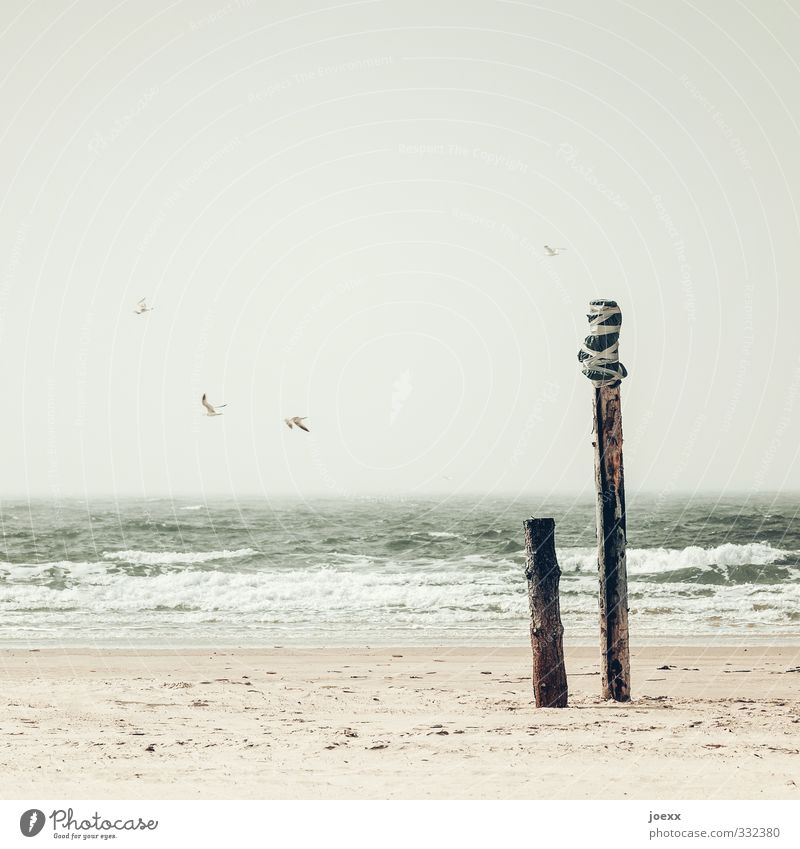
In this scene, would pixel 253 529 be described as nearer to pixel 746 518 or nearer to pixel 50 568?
pixel 50 568

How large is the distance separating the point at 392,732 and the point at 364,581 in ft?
43.3

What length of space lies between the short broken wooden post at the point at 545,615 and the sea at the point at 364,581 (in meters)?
5.54

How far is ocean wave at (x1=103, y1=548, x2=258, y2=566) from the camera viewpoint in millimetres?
27766

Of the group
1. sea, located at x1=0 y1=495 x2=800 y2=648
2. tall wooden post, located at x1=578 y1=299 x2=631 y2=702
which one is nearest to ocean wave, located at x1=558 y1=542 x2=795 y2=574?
sea, located at x1=0 y1=495 x2=800 y2=648

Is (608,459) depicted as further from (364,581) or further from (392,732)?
(364,581)

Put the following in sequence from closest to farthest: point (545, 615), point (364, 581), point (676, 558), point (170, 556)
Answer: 1. point (545, 615)
2. point (364, 581)
3. point (676, 558)
4. point (170, 556)

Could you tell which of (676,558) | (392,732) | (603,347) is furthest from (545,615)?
(676,558)

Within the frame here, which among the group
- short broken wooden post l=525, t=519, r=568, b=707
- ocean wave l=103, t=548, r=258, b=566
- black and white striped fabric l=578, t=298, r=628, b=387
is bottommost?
ocean wave l=103, t=548, r=258, b=566

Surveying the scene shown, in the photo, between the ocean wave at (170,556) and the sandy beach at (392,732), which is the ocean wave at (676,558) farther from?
the sandy beach at (392,732)

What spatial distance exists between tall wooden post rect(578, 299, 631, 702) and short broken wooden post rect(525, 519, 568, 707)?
41 cm

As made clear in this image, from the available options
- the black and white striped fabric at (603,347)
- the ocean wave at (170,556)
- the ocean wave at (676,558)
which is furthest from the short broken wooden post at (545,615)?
the ocean wave at (170,556)

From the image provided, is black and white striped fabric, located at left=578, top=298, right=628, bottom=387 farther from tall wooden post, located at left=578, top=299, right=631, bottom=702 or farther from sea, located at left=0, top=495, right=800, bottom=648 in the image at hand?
sea, located at left=0, top=495, right=800, bottom=648

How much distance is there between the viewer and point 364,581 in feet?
70.5
